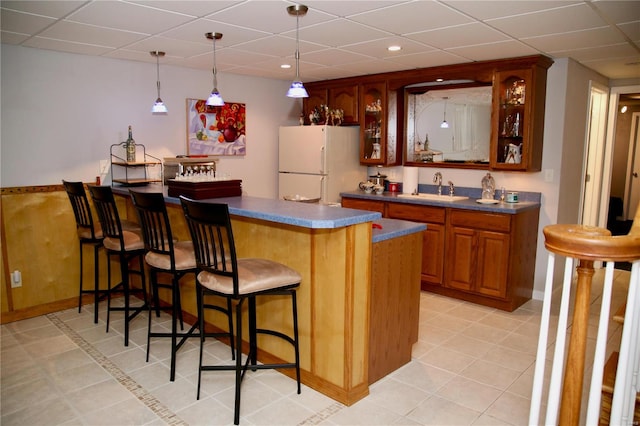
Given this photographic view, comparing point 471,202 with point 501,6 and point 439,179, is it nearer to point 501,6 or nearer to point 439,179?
point 439,179

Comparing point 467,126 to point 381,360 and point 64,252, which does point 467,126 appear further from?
point 64,252

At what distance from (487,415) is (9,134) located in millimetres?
4026

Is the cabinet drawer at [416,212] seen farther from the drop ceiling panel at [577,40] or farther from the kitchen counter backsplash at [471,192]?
the drop ceiling panel at [577,40]

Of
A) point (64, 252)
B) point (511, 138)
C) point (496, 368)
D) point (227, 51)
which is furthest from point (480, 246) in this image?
point (64, 252)

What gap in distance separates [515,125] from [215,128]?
3.09 meters

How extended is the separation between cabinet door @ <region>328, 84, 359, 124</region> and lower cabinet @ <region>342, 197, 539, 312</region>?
1.34m

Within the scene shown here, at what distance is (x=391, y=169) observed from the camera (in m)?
5.50

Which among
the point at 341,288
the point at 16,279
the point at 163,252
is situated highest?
the point at 163,252

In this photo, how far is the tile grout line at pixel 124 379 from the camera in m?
2.49

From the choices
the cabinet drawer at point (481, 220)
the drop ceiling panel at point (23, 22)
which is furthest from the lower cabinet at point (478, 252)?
the drop ceiling panel at point (23, 22)

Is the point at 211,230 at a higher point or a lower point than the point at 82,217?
higher

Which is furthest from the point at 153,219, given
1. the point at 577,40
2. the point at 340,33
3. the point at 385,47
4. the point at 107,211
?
the point at 577,40

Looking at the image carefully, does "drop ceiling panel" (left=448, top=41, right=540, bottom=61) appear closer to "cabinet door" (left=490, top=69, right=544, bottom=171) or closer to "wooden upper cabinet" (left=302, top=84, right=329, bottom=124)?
"cabinet door" (left=490, top=69, right=544, bottom=171)

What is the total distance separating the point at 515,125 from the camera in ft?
14.1
